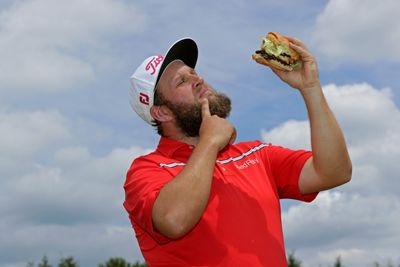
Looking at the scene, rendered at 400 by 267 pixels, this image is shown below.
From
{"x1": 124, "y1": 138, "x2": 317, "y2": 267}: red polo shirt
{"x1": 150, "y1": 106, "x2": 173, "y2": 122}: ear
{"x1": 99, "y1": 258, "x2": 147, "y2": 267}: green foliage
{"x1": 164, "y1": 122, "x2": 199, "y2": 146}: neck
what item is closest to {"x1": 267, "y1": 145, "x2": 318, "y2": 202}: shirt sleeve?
Result: {"x1": 124, "y1": 138, "x2": 317, "y2": 267}: red polo shirt

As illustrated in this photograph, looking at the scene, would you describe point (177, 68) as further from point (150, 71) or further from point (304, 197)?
point (304, 197)

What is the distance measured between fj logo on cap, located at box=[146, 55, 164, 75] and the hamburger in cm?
116

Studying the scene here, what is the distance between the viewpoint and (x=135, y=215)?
210 inches

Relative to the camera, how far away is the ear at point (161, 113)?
6339mm

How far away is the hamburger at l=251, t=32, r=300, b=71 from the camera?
558 cm

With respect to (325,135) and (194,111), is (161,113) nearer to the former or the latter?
(194,111)

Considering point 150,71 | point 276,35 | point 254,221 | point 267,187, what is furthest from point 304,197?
point 150,71

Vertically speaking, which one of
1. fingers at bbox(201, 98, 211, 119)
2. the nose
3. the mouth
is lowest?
fingers at bbox(201, 98, 211, 119)

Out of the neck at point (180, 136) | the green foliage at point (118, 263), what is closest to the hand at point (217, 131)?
the neck at point (180, 136)

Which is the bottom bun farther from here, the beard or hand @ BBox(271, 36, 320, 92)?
the beard

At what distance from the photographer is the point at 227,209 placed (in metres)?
5.21

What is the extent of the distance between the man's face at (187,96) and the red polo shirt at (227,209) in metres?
0.30

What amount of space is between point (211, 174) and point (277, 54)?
47.1 inches

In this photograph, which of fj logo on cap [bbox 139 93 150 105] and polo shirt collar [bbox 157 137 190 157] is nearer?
polo shirt collar [bbox 157 137 190 157]
